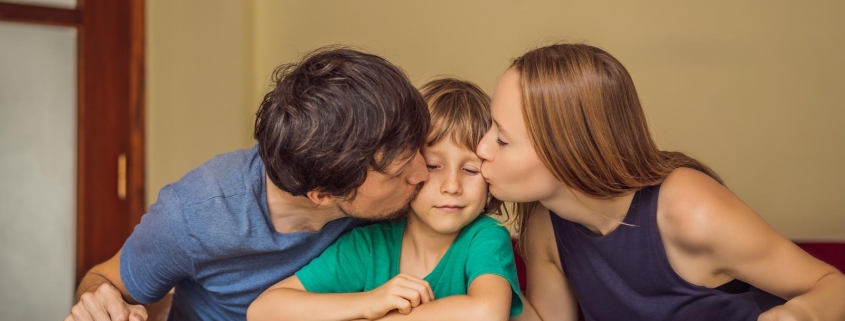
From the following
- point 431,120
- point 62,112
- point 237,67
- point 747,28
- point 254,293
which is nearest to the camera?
point 431,120

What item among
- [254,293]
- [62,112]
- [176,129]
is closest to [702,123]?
[254,293]

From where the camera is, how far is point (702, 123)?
106 inches

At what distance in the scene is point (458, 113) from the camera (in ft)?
5.10

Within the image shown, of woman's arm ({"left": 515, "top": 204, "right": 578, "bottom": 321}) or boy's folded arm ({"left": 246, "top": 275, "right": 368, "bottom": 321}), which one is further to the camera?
woman's arm ({"left": 515, "top": 204, "right": 578, "bottom": 321})

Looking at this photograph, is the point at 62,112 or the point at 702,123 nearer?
the point at 702,123

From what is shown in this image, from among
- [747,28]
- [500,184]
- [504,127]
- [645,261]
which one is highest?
[747,28]

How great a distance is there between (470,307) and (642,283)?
1.27ft

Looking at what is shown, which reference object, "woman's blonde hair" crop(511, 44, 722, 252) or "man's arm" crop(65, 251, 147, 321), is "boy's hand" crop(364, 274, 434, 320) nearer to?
"woman's blonde hair" crop(511, 44, 722, 252)

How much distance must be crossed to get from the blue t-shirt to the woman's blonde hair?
468 millimetres

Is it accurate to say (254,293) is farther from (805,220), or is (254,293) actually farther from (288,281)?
(805,220)

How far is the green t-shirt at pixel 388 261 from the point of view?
1543 mm

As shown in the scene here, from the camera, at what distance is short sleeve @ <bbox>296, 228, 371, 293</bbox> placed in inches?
62.1

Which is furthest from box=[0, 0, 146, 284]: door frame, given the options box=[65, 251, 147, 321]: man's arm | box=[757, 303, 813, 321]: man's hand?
box=[757, 303, 813, 321]: man's hand

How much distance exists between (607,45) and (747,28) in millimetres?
435
